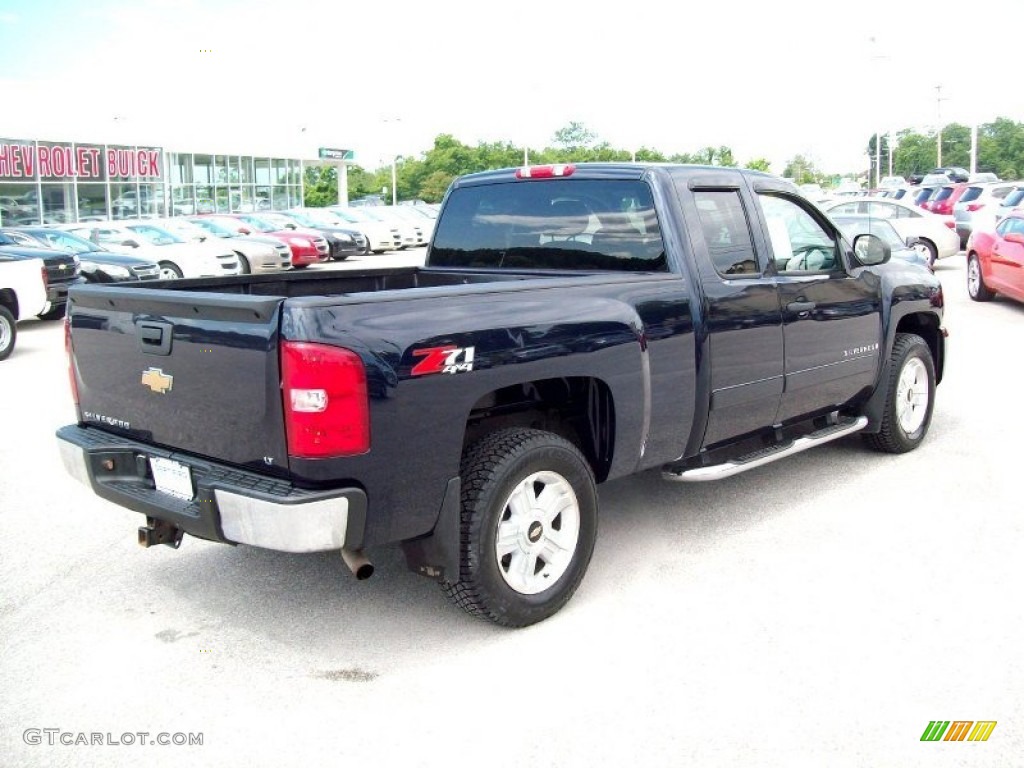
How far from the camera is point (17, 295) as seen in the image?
1292cm

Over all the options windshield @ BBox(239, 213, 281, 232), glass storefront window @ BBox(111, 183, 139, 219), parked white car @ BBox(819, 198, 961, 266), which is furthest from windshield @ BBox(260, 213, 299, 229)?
parked white car @ BBox(819, 198, 961, 266)

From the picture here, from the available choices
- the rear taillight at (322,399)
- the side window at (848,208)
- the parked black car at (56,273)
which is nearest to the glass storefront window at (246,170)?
the parked black car at (56,273)

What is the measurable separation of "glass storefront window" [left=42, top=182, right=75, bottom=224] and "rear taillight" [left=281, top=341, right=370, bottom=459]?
35797 millimetres

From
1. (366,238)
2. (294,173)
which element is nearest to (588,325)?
(366,238)

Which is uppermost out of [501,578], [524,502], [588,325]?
[588,325]

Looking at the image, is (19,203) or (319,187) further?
(319,187)

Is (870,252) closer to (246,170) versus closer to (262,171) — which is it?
(246,170)

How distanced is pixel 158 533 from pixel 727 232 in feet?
10.7

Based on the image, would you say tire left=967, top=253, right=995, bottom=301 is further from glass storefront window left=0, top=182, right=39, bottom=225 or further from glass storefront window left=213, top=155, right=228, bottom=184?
glass storefront window left=213, top=155, right=228, bottom=184

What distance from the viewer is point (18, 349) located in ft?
43.7

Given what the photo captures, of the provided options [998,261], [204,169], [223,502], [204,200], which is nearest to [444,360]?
[223,502]

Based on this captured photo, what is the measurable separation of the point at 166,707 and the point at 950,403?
7.24 metres

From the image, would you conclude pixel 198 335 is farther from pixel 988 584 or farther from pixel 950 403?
pixel 950 403

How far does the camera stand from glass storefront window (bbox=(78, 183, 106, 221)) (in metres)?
37.6
